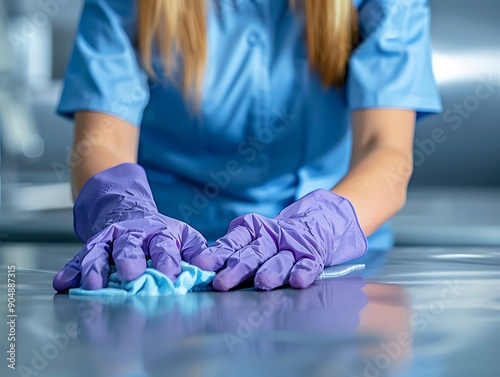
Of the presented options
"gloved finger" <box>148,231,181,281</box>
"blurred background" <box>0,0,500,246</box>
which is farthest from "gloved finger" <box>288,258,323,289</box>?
"blurred background" <box>0,0,500,246</box>

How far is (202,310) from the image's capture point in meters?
0.72

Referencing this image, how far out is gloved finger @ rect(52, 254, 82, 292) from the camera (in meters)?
0.82

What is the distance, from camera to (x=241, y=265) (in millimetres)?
805

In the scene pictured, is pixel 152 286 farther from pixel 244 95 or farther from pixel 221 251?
pixel 244 95

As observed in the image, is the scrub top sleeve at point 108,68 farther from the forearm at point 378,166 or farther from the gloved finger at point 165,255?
the gloved finger at point 165,255

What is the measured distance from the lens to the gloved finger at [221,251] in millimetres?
812

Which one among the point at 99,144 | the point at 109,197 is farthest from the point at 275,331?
the point at 99,144

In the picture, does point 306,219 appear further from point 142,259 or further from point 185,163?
point 185,163

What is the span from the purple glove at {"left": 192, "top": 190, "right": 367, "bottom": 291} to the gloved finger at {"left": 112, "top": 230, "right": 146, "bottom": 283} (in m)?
0.06

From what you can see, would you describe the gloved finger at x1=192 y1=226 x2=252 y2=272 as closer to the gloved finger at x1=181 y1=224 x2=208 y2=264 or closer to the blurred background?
the gloved finger at x1=181 y1=224 x2=208 y2=264

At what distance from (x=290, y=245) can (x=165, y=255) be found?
0.43 feet

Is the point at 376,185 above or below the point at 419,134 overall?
above

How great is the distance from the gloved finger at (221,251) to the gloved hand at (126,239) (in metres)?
0.02

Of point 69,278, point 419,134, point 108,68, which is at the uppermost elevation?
point 108,68
